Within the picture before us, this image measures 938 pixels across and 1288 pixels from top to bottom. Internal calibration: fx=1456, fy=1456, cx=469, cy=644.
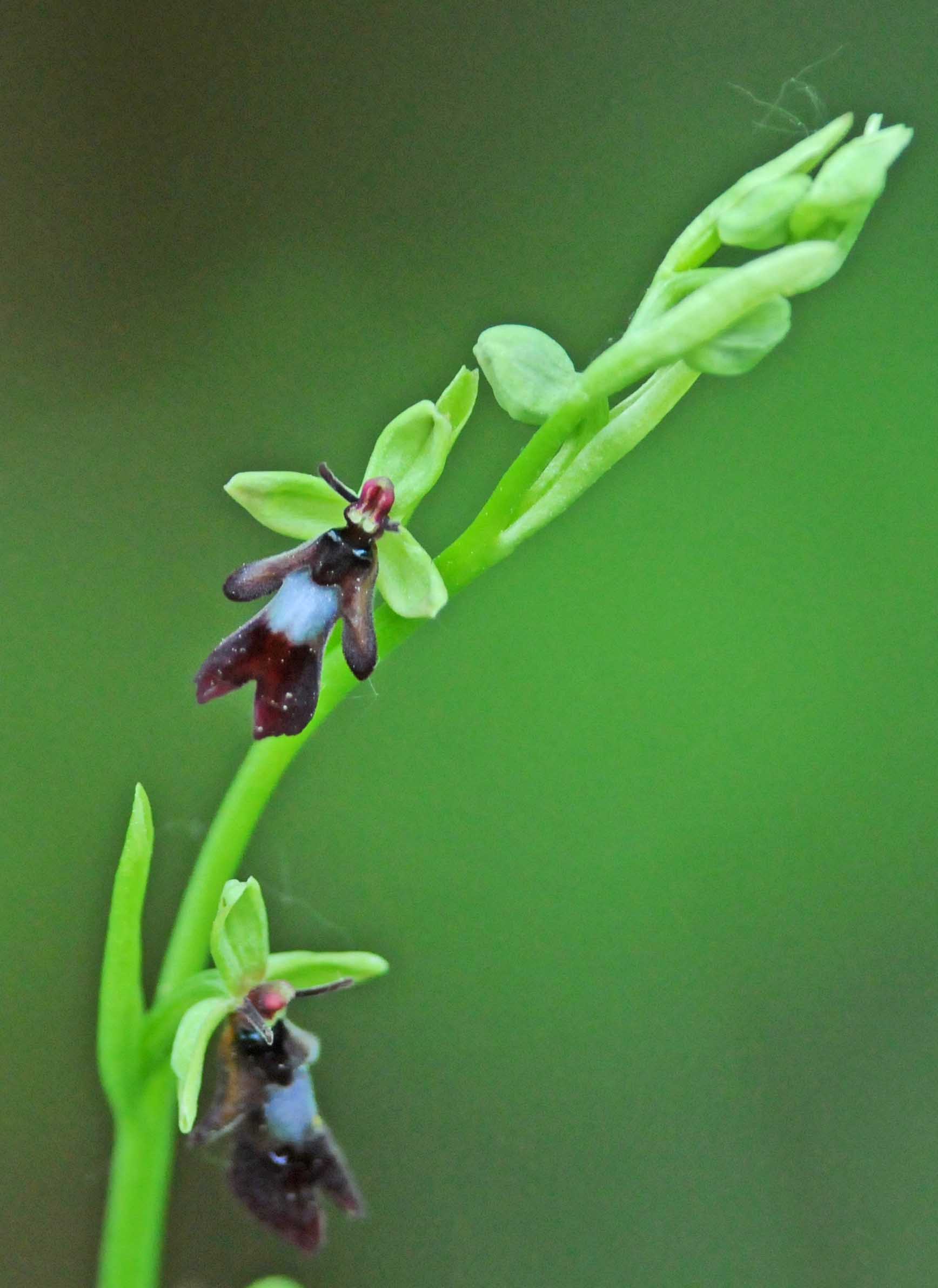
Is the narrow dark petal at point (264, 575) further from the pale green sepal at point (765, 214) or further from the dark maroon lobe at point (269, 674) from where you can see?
the pale green sepal at point (765, 214)

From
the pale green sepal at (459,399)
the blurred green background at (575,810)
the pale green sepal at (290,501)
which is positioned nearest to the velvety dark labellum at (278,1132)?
the pale green sepal at (290,501)

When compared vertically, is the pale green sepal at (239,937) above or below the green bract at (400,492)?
below

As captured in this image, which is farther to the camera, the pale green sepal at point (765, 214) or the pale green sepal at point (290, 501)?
the pale green sepal at point (290, 501)

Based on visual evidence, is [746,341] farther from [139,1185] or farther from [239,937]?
[139,1185]

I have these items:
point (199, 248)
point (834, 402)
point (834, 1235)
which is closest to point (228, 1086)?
point (834, 1235)

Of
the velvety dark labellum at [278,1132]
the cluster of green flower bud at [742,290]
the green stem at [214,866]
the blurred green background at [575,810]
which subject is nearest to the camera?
the cluster of green flower bud at [742,290]

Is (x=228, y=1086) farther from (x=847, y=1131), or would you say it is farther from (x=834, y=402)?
(x=834, y=402)
